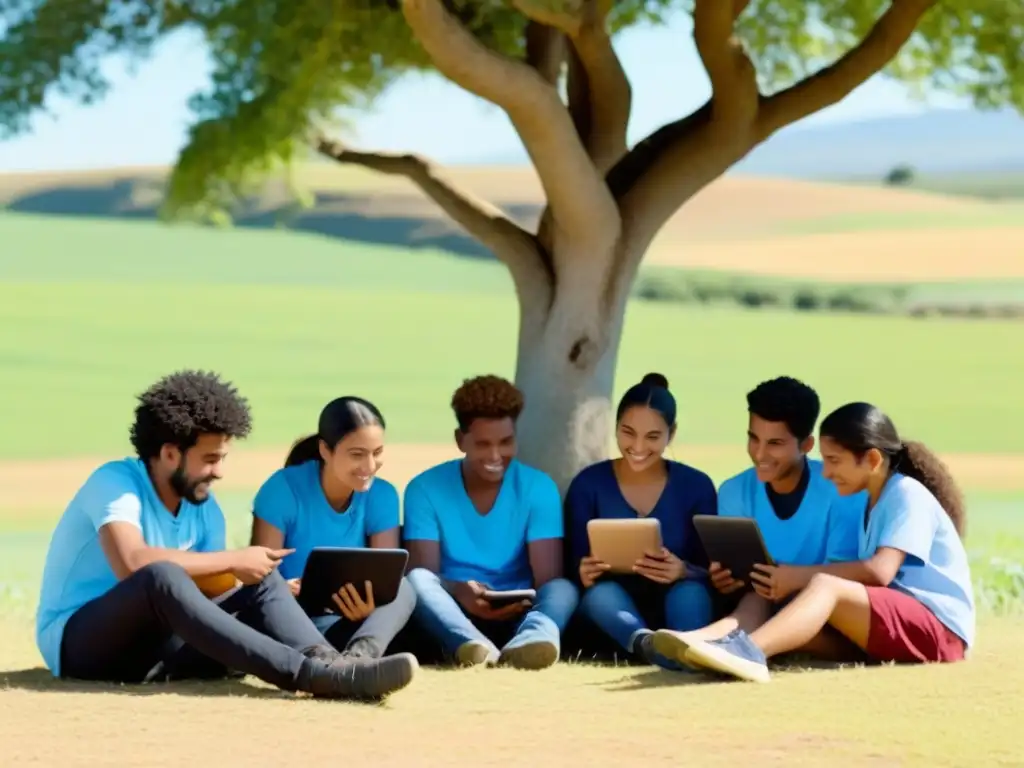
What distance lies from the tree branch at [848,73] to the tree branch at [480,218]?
1644 millimetres

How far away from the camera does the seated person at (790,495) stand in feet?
24.7

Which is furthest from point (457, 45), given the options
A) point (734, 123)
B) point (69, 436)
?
point (69, 436)

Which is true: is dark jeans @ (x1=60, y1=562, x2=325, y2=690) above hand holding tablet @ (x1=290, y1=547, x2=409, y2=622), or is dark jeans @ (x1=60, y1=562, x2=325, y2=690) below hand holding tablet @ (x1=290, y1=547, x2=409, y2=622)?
below

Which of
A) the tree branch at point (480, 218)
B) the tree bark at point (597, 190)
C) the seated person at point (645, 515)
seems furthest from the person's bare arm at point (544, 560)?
the tree branch at point (480, 218)

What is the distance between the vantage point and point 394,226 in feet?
127

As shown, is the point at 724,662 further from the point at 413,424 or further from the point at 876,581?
the point at 413,424

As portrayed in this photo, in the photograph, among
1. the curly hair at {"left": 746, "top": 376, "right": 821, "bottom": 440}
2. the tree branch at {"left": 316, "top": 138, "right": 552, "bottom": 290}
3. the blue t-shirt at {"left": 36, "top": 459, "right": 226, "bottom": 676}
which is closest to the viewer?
the blue t-shirt at {"left": 36, "top": 459, "right": 226, "bottom": 676}

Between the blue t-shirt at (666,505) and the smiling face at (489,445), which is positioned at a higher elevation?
the smiling face at (489,445)

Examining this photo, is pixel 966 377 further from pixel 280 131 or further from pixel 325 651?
pixel 325 651

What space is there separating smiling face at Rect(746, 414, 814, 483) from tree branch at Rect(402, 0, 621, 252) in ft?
11.5

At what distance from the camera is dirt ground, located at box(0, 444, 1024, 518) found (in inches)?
685

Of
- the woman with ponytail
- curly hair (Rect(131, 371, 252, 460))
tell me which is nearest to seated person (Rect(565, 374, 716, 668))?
the woman with ponytail

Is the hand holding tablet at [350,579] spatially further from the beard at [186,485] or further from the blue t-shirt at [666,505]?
the blue t-shirt at [666,505]

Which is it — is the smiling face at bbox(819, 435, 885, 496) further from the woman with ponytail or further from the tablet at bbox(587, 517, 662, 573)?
the tablet at bbox(587, 517, 662, 573)
